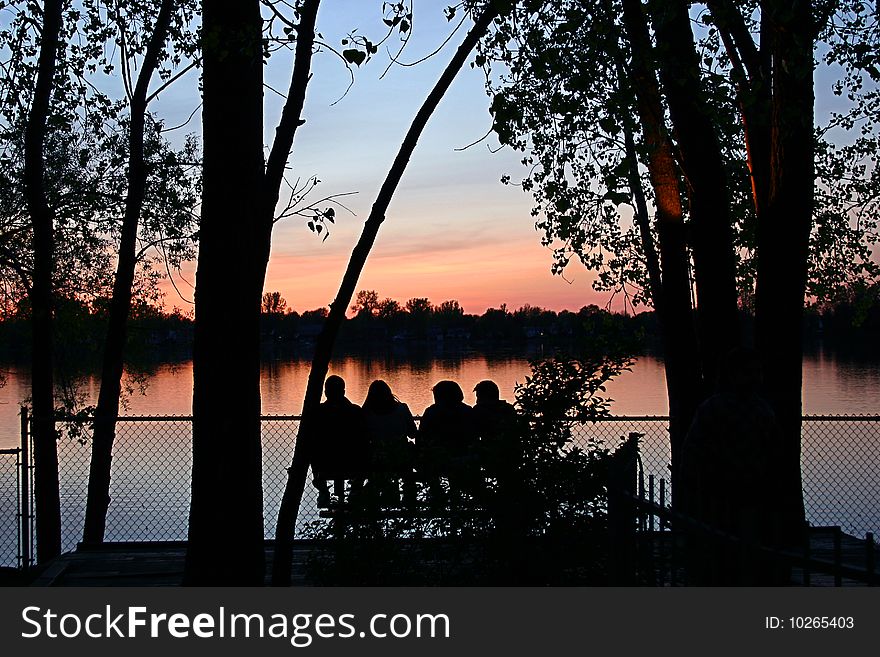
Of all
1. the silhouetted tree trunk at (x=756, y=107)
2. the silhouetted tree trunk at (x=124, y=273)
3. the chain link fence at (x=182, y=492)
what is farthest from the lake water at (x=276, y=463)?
the silhouetted tree trunk at (x=756, y=107)

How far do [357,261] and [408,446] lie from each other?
155cm

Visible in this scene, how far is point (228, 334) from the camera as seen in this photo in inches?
234

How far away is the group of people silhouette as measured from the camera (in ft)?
21.0

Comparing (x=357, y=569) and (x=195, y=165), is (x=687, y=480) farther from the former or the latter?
(x=195, y=165)

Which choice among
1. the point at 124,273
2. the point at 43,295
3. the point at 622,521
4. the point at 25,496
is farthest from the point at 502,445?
the point at 124,273

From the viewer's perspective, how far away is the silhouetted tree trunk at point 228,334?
596 cm

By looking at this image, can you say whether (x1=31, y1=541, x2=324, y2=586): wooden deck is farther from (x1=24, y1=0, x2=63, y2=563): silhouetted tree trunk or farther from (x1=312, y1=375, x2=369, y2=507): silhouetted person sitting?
(x1=24, y1=0, x2=63, y2=563): silhouetted tree trunk

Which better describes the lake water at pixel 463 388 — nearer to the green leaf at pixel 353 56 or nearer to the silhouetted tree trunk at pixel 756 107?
the silhouetted tree trunk at pixel 756 107

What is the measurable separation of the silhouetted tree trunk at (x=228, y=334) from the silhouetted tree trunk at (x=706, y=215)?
4.68 metres

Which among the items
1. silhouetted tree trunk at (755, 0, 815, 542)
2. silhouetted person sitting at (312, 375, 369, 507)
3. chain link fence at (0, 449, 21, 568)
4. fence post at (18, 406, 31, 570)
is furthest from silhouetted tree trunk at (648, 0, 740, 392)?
chain link fence at (0, 449, 21, 568)

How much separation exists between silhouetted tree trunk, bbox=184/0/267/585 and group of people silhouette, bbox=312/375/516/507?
2.79 ft

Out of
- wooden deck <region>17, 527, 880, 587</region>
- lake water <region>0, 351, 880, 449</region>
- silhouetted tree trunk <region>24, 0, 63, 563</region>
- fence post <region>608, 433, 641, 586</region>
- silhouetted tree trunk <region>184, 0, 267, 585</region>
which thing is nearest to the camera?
fence post <region>608, 433, 641, 586</region>

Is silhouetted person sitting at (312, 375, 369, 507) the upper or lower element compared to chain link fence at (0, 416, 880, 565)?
upper

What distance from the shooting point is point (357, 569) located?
620 cm
